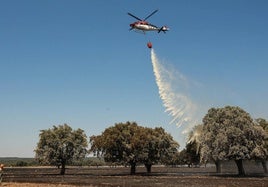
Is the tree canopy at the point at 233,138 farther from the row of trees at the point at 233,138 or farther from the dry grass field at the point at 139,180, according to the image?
the dry grass field at the point at 139,180

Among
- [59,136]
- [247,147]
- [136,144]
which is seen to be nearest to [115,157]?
[136,144]

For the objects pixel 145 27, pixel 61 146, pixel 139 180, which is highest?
pixel 145 27

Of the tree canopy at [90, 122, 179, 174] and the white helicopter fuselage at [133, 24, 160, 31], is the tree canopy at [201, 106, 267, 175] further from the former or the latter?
the white helicopter fuselage at [133, 24, 160, 31]

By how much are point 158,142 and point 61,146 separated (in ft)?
81.4

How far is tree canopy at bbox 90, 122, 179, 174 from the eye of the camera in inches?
3895

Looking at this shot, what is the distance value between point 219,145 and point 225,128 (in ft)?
14.6

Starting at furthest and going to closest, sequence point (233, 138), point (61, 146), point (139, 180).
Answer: point (61, 146)
point (233, 138)
point (139, 180)

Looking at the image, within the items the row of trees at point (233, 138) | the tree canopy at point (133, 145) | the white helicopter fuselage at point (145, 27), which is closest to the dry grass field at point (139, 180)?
the row of trees at point (233, 138)

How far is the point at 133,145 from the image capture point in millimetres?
98562

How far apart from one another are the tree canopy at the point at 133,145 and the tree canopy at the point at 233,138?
17.1m

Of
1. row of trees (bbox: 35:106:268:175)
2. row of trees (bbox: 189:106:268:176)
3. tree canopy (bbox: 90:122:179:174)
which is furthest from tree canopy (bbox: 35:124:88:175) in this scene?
row of trees (bbox: 189:106:268:176)

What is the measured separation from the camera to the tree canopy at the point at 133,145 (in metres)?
98.9

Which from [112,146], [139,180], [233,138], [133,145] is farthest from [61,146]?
[233,138]

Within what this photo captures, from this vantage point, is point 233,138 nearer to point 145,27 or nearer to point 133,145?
point 133,145
